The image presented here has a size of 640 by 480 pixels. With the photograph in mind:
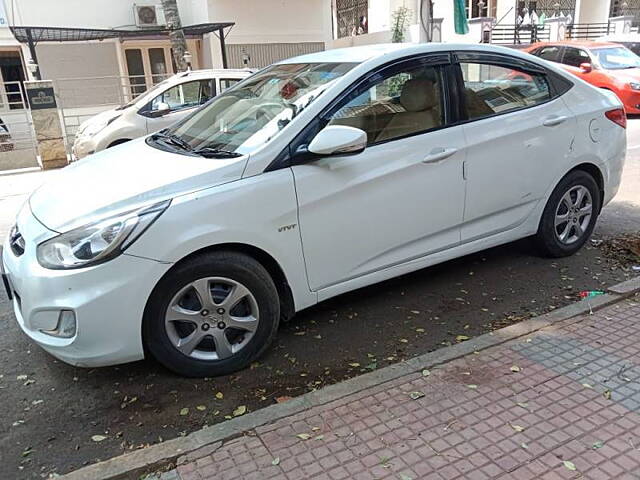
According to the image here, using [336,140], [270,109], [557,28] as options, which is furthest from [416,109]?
[557,28]

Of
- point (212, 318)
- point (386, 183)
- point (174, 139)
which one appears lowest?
point (212, 318)

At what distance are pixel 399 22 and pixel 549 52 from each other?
618 centimetres

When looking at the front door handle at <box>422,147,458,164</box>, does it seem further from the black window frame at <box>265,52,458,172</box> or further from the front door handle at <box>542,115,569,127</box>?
the front door handle at <box>542,115,569,127</box>

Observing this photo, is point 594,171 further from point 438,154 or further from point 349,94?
point 349,94

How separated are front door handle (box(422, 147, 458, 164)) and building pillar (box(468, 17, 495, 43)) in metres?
19.7

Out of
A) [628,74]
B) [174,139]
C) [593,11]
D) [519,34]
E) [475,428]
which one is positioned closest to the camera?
[475,428]

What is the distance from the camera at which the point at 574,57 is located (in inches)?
574

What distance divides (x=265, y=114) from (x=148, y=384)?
1791 mm

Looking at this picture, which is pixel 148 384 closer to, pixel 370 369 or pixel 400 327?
pixel 370 369

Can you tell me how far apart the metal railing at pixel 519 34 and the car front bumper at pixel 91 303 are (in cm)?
2266

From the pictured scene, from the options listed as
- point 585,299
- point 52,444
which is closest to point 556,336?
point 585,299

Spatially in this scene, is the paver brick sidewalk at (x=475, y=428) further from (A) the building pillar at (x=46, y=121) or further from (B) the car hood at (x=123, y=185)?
(A) the building pillar at (x=46, y=121)

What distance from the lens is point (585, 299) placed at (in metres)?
4.02

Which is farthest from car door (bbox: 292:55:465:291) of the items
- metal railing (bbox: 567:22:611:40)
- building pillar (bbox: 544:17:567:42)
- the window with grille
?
metal railing (bbox: 567:22:611:40)
